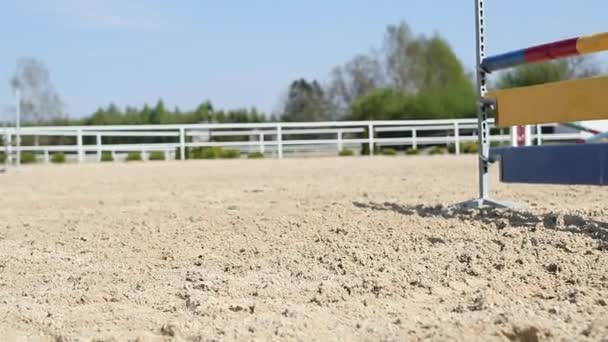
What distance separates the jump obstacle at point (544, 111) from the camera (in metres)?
4.23

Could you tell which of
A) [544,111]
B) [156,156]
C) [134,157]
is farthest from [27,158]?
[544,111]

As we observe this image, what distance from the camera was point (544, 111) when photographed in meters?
4.52

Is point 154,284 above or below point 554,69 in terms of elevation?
below

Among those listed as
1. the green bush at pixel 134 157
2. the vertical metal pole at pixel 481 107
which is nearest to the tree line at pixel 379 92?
the green bush at pixel 134 157

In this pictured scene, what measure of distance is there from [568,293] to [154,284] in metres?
1.61

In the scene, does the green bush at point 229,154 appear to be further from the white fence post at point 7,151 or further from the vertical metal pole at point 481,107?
the vertical metal pole at point 481,107

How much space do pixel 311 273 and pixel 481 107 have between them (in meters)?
2.52

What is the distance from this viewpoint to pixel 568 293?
264cm

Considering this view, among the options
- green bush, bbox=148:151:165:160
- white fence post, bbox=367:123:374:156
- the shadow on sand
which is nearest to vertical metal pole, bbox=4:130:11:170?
green bush, bbox=148:151:165:160

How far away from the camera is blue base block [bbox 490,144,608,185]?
14.0ft

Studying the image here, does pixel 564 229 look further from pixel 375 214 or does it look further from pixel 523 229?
pixel 375 214

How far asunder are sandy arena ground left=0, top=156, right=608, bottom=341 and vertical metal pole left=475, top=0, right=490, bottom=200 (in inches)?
15.3

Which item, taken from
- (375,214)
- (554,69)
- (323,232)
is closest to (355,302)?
(323,232)

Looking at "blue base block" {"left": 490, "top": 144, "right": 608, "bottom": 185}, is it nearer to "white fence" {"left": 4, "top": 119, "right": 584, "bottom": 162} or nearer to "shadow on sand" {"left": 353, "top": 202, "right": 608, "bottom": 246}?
"shadow on sand" {"left": 353, "top": 202, "right": 608, "bottom": 246}
